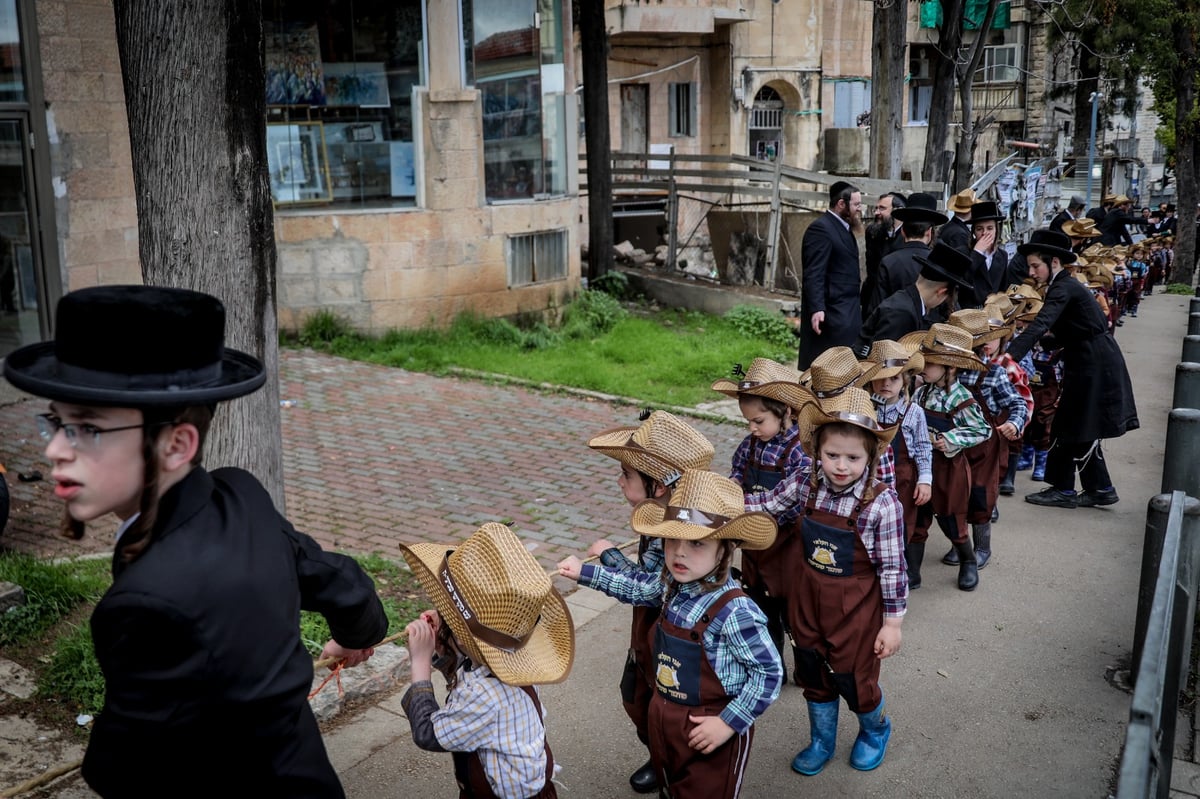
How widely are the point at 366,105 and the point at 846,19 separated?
860 inches

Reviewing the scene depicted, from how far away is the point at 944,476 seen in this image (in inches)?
255

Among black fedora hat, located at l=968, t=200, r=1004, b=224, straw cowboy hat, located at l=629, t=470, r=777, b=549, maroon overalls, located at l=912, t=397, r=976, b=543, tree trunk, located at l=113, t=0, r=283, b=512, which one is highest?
tree trunk, located at l=113, t=0, r=283, b=512

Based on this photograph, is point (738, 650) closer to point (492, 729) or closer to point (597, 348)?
point (492, 729)

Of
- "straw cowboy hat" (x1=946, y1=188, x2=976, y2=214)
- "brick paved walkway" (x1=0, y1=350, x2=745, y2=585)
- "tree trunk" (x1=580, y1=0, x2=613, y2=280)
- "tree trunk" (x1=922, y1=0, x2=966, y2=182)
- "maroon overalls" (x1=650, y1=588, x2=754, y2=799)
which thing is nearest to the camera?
"maroon overalls" (x1=650, y1=588, x2=754, y2=799)

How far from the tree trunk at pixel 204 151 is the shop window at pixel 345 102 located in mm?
8025

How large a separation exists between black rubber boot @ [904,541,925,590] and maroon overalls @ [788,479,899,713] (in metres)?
1.98

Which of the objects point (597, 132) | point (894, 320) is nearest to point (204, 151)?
point (894, 320)

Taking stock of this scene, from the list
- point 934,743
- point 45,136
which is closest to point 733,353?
point 45,136

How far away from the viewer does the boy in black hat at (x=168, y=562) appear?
7.38ft

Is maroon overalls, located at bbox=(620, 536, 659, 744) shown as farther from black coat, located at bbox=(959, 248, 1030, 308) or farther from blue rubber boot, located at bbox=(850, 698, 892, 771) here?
black coat, located at bbox=(959, 248, 1030, 308)

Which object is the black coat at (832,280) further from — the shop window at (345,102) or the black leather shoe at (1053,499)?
the shop window at (345,102)

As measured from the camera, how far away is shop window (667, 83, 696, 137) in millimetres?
28781

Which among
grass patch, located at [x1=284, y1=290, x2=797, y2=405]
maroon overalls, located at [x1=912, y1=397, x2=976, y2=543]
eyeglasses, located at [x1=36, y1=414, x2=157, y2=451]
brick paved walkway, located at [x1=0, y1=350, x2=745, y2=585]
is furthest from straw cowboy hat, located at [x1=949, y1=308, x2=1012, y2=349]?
eyeglasses, located at [x1=36, y1=414, x2=157, y2=451]

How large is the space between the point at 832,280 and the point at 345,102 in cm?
647
